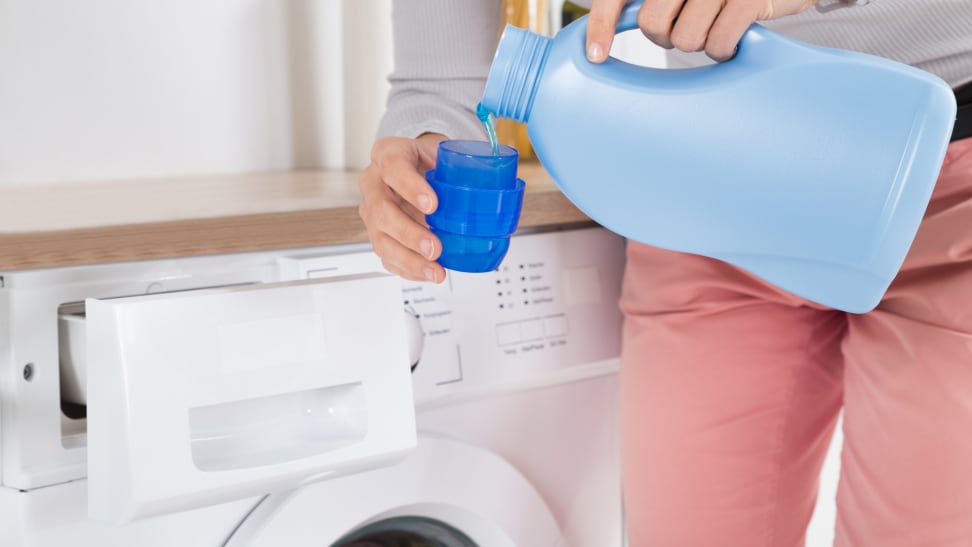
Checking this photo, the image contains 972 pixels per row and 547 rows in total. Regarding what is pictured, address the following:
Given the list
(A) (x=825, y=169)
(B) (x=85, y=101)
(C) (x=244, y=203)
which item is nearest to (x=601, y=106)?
(A) (x=825, y=169)

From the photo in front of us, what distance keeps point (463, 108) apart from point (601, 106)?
0.98 ft

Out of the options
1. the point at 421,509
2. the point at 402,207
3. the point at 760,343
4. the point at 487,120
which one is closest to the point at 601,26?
the point at 487,120

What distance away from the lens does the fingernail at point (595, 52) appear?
633 mm

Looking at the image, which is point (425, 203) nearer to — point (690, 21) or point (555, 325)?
point (690, 21)

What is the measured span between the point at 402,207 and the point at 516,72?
7.4 inches

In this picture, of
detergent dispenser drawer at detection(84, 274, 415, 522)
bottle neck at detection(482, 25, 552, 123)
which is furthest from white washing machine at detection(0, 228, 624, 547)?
bottle neck at detection(482, 25, 552, 123)

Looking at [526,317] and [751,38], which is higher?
[751,38]

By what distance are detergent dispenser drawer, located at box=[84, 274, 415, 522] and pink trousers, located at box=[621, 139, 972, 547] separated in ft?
1.06

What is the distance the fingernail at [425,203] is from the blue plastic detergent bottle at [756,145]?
3.4 inches

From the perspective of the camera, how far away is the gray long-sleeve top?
2.59ft

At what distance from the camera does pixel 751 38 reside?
0.64m

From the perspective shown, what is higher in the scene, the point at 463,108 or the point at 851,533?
the point at 463,108

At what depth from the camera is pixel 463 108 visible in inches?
36.5

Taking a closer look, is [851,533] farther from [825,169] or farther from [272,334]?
[272,334]
